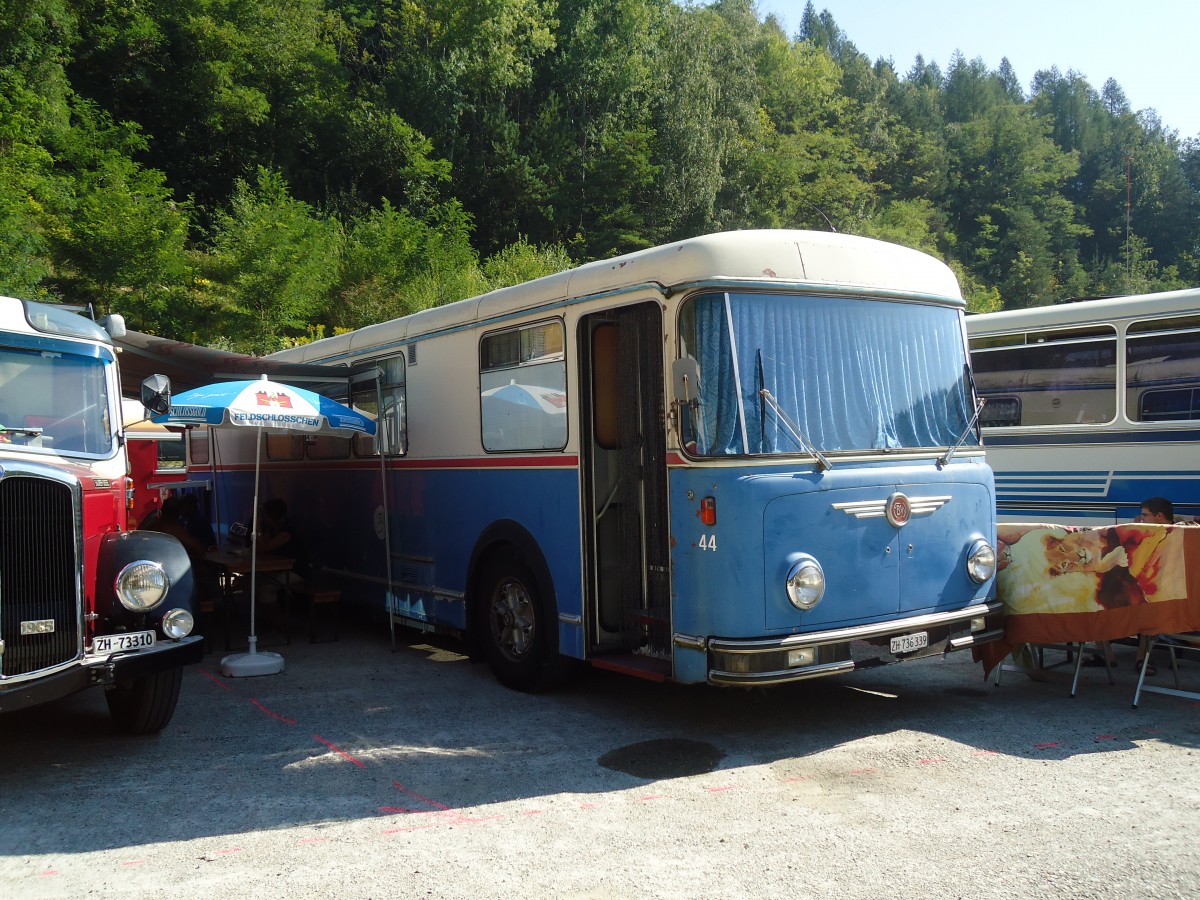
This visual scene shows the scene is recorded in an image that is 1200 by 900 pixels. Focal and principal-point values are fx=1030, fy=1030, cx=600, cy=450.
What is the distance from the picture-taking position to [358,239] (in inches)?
1281

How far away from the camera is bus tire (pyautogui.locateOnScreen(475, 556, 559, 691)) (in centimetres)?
778

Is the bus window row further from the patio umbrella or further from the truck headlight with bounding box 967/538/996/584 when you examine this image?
the patio umbrella

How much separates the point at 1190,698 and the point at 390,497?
6982 mm

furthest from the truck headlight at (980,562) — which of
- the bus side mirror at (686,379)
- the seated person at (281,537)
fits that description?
the seated person at (281,537)

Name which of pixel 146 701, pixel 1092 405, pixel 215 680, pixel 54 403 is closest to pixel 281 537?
pixel 215 680

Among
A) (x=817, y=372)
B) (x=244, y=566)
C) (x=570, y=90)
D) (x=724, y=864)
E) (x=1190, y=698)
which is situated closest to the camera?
(x=724, y=864)

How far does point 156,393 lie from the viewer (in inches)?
292

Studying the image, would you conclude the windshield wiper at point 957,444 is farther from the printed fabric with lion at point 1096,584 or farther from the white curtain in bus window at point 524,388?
the white curtain in bus window at point 524,388

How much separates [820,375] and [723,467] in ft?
3.20

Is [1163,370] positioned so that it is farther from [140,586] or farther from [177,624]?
[140,586]

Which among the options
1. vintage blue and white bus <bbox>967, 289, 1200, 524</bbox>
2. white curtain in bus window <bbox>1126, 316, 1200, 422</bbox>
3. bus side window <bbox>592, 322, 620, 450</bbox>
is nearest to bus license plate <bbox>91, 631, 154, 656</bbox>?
bus side window <bbox>592, 322, 620, 450</bbox>

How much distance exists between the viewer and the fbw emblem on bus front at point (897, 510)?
664 centimetres

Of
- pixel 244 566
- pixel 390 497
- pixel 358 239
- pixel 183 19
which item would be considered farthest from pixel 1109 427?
pixel 183 19

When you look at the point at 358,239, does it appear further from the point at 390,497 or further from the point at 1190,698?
the point at 1190,698
